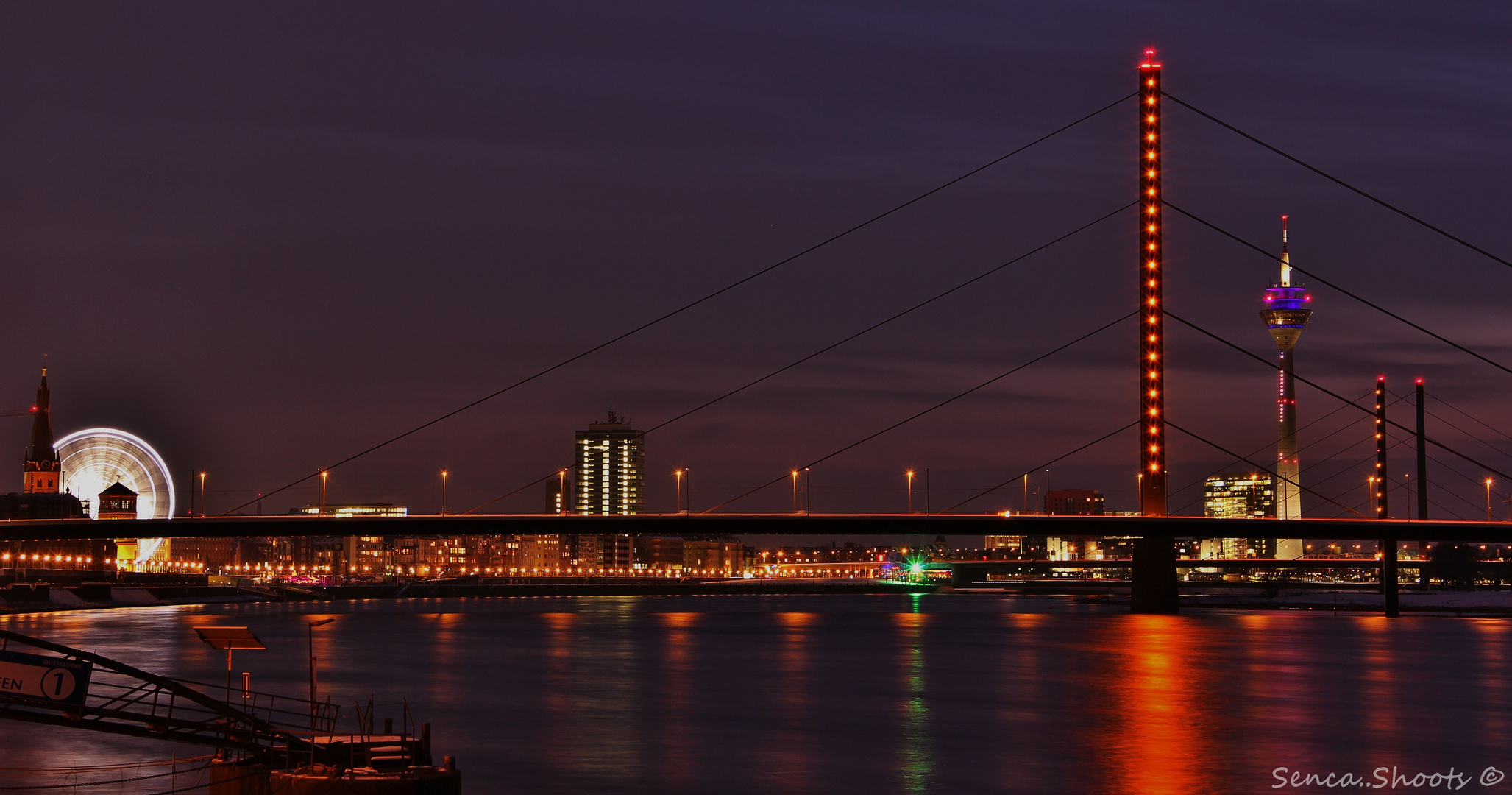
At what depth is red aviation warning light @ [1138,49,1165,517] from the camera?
103 meters

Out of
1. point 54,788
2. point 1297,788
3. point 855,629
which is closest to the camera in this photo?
point 54,788

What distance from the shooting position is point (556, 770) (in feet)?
117

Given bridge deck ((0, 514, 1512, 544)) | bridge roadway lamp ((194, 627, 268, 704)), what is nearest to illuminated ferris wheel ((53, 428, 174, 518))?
bridge deck ((0, 514, 1512, 544))

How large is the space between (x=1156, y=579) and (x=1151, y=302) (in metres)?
19.5

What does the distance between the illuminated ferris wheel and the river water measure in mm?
68869

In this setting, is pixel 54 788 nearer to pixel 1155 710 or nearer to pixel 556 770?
pixel 556 770

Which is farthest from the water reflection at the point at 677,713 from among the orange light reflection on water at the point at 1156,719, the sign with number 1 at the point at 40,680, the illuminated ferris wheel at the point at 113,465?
the illuminated ferris wheel at the point at 113,465

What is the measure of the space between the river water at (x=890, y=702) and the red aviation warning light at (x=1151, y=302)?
9.69m

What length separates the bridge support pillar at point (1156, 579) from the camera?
11006 cm

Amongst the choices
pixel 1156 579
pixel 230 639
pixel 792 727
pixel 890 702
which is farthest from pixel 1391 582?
pixel 230 639

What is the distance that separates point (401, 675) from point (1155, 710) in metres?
28.6

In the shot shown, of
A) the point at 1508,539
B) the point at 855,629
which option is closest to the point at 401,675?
the point at 855,629

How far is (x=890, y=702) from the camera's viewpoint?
5178cm

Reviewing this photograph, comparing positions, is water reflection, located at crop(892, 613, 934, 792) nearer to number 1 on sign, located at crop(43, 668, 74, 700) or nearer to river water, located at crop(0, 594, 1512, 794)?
river water, located at crop(0, 594, 1512, 794)
